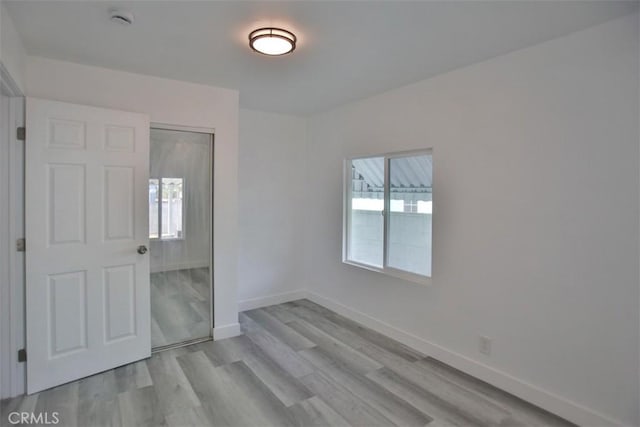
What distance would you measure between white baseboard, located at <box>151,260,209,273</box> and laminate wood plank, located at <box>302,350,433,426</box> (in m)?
1.48

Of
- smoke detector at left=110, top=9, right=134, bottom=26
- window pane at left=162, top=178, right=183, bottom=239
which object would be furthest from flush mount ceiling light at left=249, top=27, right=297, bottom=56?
window pane at left=162, top=178, right=183, bottom=239

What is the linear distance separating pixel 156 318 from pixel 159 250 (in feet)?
2.11

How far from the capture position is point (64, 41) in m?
2.33

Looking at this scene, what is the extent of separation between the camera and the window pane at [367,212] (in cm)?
371

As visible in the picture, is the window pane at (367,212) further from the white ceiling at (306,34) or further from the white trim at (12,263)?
the white trim at (12,263)

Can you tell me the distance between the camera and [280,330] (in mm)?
3637

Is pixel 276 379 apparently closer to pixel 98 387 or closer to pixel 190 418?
pixel 190 418

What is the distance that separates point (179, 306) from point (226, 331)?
1.72ft

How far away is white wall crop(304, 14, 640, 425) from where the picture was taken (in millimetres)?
2010

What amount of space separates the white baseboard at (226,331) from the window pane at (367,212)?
1.50 metres

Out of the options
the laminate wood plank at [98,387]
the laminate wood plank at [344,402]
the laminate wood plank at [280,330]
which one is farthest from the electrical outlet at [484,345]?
the laminate wood plank at [98,387]

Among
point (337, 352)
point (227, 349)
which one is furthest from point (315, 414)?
point (227, 349)

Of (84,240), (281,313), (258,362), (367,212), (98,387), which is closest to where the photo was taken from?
(98,387)

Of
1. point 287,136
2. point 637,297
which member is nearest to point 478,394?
point 637,297
